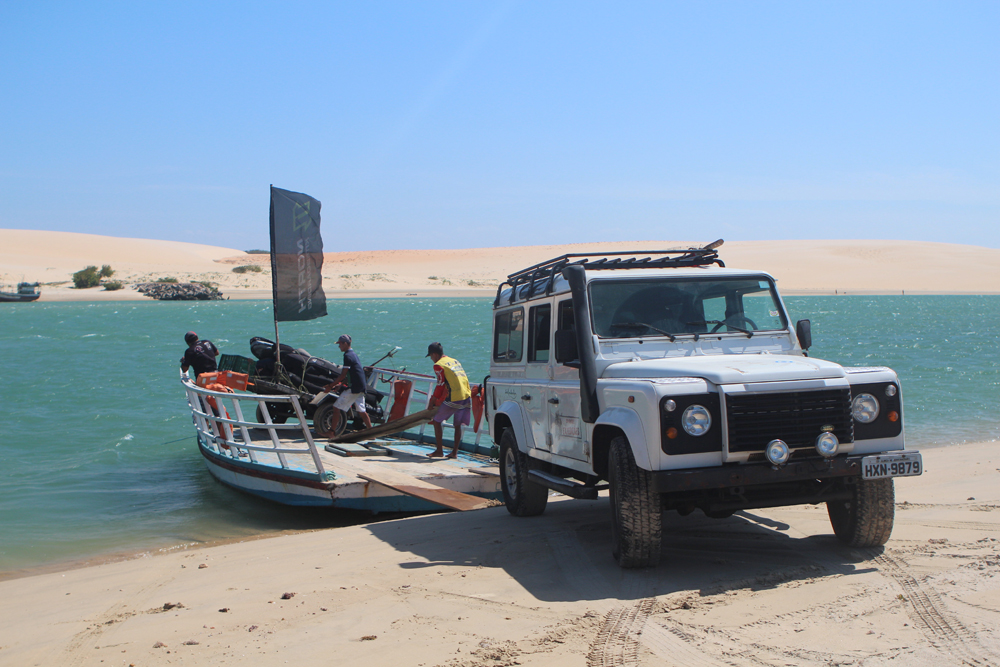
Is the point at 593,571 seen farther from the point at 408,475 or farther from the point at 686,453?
the point at 408,475

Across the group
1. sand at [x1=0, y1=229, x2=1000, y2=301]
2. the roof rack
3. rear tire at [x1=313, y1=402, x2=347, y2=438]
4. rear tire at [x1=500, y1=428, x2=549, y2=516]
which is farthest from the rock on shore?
the roof rack

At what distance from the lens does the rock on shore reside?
8538 cm

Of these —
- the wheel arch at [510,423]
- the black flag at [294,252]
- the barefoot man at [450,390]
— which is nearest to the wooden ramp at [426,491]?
the wheel arch at [510,423]

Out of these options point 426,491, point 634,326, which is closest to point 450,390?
point 426,491

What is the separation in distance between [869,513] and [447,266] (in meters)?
128

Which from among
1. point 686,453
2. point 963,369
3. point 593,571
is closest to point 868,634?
point 686,453

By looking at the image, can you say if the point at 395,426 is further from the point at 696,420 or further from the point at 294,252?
the point at 696,420

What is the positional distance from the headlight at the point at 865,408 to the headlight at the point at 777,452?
671 mm

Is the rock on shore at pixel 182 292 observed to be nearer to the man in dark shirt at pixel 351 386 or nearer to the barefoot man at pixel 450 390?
the man in dark shirt at pixel 351 386

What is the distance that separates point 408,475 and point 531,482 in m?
2.59

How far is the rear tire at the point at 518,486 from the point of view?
7926mm

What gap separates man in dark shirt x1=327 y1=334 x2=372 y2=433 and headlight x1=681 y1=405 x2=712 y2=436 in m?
7.12

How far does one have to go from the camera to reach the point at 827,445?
17.8ft

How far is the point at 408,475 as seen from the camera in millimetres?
10070
